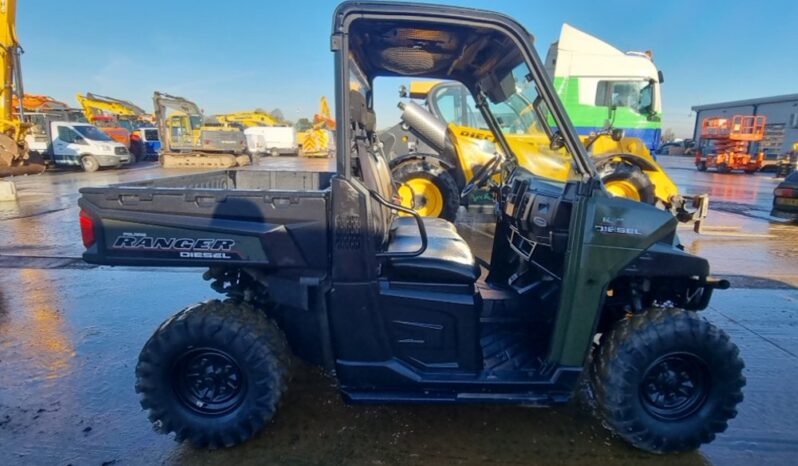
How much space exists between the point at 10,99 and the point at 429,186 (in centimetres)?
1164

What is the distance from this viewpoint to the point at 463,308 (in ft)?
7.84

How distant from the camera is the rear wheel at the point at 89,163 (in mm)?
18531

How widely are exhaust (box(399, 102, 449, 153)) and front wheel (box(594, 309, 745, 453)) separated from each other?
6.12 metres

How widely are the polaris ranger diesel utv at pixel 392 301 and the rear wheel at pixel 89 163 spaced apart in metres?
19.7

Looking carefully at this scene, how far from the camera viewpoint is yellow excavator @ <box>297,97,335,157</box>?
30.4 m

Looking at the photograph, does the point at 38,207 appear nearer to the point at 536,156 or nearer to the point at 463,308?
the point at 536,156

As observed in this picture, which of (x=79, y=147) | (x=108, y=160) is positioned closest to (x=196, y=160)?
(x=108, y=160)

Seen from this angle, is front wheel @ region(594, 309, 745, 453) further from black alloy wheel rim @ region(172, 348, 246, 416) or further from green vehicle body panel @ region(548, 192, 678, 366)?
black alloy wheel rim @ region(172, 348, 246, 416)

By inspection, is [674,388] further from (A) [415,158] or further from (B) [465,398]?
(A) [415,158]

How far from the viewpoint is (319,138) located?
30375 mm

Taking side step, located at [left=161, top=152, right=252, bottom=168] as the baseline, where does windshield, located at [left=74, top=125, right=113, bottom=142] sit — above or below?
above

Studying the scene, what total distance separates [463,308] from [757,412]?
2067 millimetres

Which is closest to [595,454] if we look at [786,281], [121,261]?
[121,261]

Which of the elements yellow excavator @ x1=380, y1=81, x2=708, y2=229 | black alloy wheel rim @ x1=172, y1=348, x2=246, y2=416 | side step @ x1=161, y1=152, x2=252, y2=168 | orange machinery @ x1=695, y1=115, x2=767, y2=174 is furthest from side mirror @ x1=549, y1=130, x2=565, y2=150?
orange machinery @ x1=695, y1=115, x2=767, y2=174
